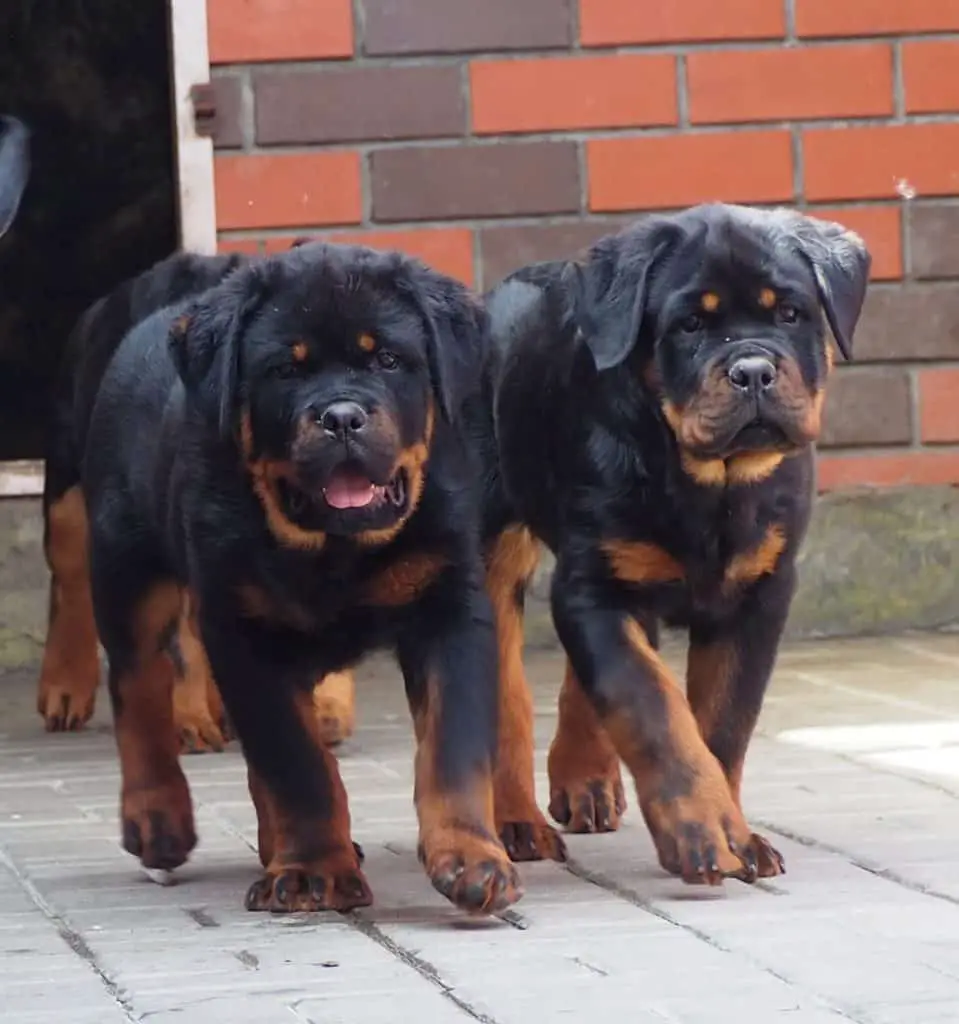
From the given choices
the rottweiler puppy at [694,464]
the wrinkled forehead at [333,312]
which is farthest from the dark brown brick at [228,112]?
the wrinkled forehead at [333,312]

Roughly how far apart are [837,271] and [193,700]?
252 cm

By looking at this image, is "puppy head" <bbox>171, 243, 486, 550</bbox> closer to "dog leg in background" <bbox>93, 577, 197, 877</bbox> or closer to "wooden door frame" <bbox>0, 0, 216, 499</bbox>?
"dog leg in background" <bbox>93, 577, 197, 877</bbox>

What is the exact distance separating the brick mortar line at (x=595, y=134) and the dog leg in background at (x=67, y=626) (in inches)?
60.7

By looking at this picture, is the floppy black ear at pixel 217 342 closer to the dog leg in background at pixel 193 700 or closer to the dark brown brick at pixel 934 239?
the dog leg in background at pixel 193 700

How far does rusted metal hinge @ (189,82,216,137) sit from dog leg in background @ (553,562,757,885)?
141 inches

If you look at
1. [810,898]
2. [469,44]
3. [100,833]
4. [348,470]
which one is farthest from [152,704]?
[469,44]

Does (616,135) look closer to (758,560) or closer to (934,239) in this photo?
(934,239)

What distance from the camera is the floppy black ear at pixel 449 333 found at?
449 cm

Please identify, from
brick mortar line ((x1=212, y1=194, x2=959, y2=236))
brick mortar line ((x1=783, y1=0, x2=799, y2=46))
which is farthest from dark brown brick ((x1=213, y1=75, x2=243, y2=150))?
brick mortar line ((x1=783, y1=0, x2=799, y2=46))

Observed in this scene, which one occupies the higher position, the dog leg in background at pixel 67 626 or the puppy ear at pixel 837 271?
the puppy ear at pixel 837 271

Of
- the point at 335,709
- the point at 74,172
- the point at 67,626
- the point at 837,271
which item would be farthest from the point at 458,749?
the point at 74,172

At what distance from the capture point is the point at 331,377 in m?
4.36

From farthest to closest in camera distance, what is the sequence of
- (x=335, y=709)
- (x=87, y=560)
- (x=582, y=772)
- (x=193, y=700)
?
1. (x=193, y=700)
2. (x=335, y=709)
3. (x=87, y=560)
4. (x=582, y=772)

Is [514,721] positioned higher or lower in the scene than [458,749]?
lower
